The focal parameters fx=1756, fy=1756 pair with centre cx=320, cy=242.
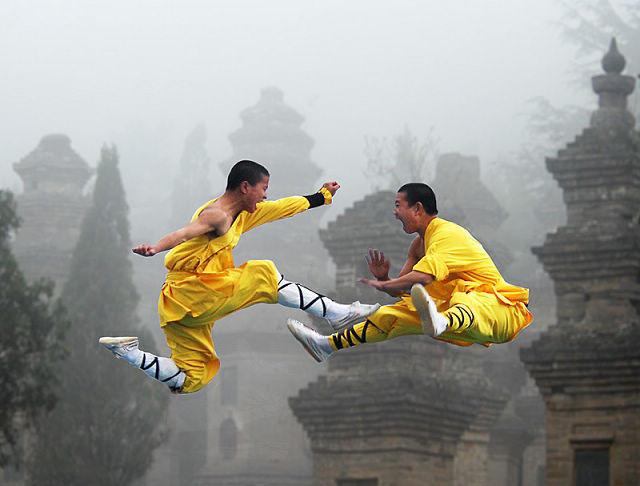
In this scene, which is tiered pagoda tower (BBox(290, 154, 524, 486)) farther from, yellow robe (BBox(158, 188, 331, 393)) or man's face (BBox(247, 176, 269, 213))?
man's face (BBox(247, 176, 269, 213))

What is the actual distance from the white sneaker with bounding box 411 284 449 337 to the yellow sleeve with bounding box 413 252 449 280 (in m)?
0.41

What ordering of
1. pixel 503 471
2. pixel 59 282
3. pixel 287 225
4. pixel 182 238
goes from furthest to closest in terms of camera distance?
pixel 287 225 → pixel 59 282 → pixel 503 471 → pixel 182 238

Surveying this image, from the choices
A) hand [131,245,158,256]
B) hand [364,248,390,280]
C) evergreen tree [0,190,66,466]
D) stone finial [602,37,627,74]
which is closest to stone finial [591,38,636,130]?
stone finial [602,37,627,74]

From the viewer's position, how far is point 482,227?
49.0m

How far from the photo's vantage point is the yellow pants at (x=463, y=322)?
41.8 feet

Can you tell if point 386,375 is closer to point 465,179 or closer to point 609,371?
point 609,371

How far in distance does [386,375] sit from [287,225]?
3458 cm

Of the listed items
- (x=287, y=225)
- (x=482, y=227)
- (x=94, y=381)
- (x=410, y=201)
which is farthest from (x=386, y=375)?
(x=287, y=225)

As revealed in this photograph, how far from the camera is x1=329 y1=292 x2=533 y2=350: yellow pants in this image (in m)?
12.7

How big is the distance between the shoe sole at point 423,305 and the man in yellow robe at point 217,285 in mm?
752

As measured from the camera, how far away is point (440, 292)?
44.1 ft

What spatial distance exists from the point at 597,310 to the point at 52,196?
96.5 feet

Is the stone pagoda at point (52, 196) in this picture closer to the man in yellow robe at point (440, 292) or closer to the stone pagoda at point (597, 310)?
the stone pagoda at point (597, 310)

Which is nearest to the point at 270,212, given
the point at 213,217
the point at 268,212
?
the point at 268,212
